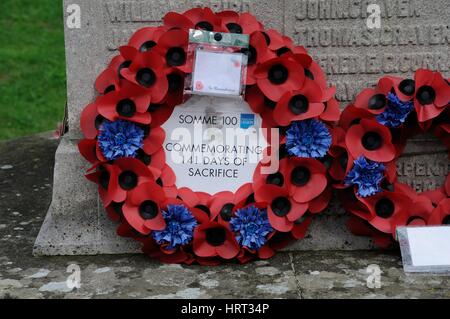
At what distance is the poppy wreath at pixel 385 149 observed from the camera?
4.11 m

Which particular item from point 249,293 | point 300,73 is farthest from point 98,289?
point 300,73

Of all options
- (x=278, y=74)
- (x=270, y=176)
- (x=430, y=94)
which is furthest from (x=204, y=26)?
(x=430, y=94)

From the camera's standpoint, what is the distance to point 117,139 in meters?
4.06

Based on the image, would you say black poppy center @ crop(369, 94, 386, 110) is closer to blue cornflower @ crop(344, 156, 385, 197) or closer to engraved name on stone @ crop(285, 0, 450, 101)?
engraved name on stone @ crop(285, 0, 450, 101)

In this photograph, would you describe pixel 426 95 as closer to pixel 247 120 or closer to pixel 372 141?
pixel 372 141

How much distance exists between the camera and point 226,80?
4.10 meters

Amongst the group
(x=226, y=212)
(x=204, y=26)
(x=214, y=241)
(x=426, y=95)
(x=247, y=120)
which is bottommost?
(x=214, y=241)

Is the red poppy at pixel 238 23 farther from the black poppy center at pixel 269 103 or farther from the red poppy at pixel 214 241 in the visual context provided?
the red poppy at pixel 214 241

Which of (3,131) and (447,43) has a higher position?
(447,43)

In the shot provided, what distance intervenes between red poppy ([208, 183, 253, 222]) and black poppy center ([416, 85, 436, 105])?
882 mm

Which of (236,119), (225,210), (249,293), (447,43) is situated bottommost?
(249,293)

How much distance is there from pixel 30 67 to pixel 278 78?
5.21 m

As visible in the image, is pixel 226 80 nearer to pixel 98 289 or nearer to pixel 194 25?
pixel 194 25

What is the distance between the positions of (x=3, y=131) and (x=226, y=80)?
13.0 feet
